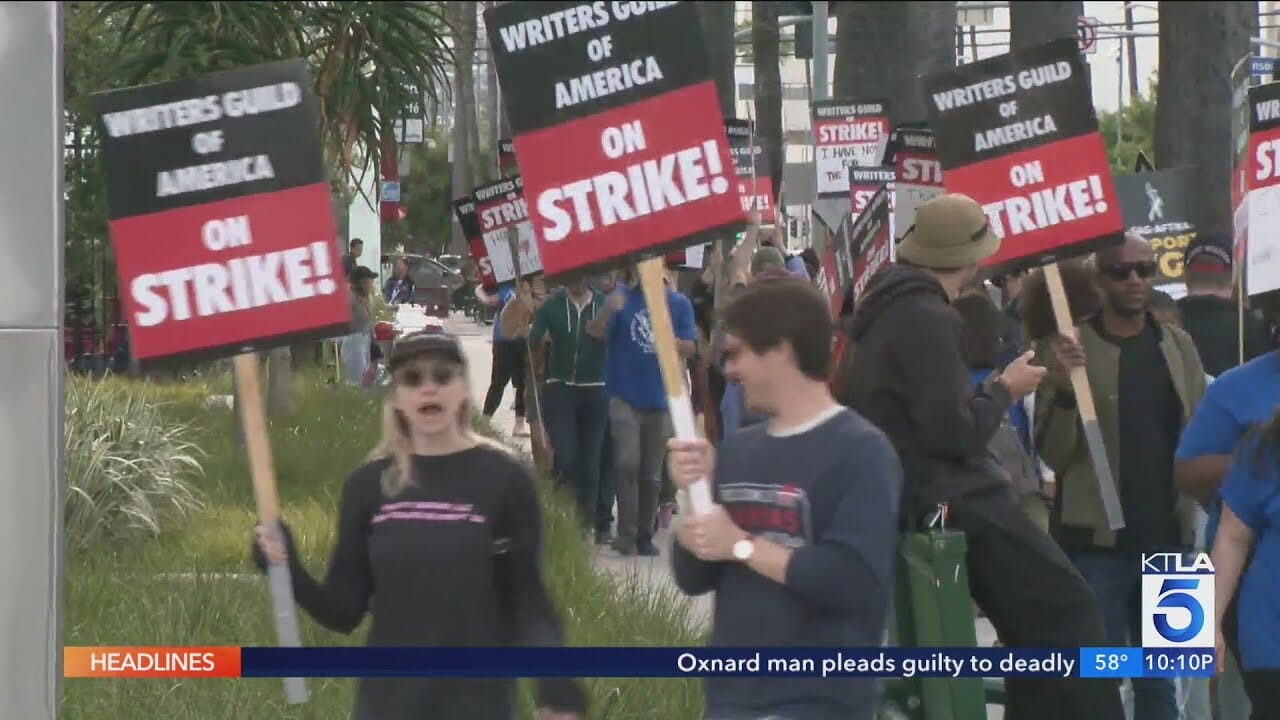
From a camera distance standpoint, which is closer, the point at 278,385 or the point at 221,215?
the point at 221,215

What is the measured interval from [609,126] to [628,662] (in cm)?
180

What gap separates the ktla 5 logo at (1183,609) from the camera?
6566mm

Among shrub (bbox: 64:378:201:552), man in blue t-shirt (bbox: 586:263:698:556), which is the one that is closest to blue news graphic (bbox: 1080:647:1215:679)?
shrub (bbox: 64:378:201:552)

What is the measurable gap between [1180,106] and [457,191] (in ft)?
116

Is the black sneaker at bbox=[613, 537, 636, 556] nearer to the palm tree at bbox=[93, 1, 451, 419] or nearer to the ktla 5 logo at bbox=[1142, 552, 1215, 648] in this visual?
the palm tree at bbox=[93, 1, 451, 419]

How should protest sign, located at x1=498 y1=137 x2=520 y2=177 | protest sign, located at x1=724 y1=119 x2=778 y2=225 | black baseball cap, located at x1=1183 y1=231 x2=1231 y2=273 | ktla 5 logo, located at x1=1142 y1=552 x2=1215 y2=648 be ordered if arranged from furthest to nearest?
protest sign, located at x1=498 y1=137 x2=520 y2=177 < protest sign, located at x1=724 y1=119 x2=778 y2=225 < black baseball cap, located at x1=1183 y1=231 x2=1231 y2=273 < ktla 5 logo, located at x1=1142 y1=552 x2=1215 y2=648

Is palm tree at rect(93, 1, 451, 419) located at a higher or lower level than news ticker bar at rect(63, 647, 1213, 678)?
higher

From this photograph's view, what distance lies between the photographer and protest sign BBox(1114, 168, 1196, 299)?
52.4 feet

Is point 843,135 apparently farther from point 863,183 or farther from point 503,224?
point 503,224

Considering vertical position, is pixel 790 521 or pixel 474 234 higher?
pixel 474 234

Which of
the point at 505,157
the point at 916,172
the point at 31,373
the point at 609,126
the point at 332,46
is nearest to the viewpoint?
the point at 609,126

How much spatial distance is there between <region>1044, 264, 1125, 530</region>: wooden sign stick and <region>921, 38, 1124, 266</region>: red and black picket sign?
0.56 m

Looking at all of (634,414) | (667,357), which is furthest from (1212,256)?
(667,357)

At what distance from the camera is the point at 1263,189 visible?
28.8 ft
